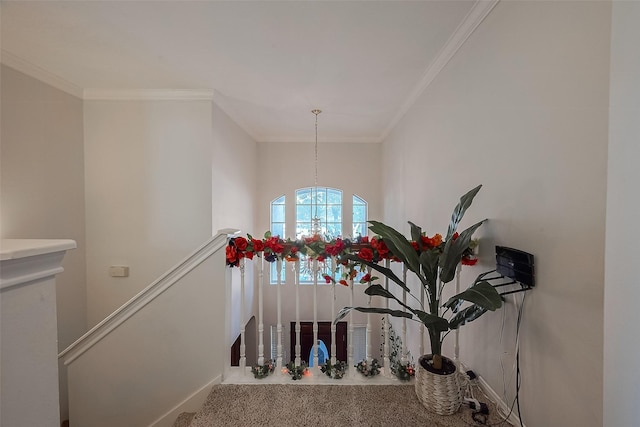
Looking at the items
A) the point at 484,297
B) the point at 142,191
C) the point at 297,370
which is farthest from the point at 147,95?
the point at 484,297

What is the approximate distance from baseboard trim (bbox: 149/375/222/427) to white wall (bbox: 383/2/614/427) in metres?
1.76

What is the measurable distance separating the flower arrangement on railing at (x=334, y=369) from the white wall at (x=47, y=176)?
7.75 feet

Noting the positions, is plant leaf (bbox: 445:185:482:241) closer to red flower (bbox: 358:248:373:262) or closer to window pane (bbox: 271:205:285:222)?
red flower (bbox: 358:248:373:262)

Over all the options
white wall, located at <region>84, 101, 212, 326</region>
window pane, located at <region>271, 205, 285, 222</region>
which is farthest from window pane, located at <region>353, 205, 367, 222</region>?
white wall, located at <region>84, 101, 212, 326</region>

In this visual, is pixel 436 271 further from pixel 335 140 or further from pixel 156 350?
pixel 335 140

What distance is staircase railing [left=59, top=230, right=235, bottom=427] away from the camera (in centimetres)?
176

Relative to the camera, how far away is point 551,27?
3.47 feet

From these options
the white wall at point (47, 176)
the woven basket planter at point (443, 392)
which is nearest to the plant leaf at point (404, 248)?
the woven basket planter at point (443, 392)

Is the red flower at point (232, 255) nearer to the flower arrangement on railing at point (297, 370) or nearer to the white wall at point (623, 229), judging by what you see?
the flower arrangement on railing at point (297, 370)

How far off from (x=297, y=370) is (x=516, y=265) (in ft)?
4.60

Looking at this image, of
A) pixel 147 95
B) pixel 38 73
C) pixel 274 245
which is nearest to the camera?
pixel 274 245

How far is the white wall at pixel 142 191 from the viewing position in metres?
2.69

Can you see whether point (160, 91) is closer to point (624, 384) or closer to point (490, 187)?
point (490, 187)

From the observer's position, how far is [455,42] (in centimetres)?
177
